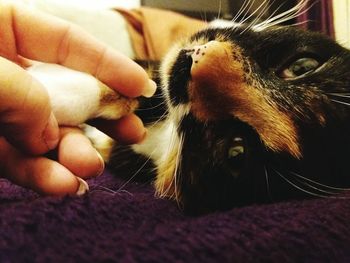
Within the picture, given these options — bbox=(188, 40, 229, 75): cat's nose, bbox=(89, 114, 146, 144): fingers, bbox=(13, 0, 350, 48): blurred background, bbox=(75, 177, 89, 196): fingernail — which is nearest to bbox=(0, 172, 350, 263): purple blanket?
bbox=(75, 177, 89, 196): fingernail

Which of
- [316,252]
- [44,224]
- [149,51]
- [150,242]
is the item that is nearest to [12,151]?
[44,224]

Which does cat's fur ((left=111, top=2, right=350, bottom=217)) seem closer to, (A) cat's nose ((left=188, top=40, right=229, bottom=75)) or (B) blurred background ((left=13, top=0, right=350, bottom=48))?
(A) cat's nose ((left=188, top=40, right=229, bottom=75))

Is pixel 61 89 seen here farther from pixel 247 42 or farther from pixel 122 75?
pixel 247 42

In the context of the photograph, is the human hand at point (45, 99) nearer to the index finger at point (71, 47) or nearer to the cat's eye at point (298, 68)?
the index finger at point (71, 47)

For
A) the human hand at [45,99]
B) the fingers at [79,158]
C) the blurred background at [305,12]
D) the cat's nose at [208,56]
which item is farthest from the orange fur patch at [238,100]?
the blurred background at [305,12]

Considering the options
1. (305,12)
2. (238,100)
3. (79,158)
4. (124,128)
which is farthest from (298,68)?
(305,12)

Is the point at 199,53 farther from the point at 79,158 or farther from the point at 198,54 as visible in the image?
the point at 79,158
